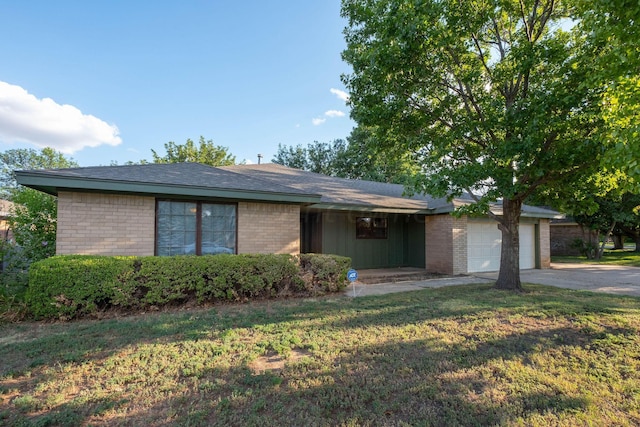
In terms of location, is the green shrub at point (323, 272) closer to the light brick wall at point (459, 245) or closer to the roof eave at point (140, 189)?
the roof eave at point (140, 189)

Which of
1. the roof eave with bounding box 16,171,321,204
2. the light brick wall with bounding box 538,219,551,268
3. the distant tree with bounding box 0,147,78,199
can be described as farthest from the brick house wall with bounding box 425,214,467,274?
the distant tree with bounding box 0,147,78,199

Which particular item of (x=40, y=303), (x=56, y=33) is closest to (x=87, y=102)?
(x=56, y=33)

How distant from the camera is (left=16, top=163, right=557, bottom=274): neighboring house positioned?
6820 mm

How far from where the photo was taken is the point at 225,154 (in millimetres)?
33938

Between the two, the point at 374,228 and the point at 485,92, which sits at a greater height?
the point at 485,92

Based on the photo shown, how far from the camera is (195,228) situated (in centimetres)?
798

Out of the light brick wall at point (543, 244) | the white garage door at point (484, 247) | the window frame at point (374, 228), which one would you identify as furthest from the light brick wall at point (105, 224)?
the light brick wall at point (543, 244)

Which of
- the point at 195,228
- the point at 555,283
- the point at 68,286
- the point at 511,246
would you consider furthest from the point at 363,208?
the point at 68,286

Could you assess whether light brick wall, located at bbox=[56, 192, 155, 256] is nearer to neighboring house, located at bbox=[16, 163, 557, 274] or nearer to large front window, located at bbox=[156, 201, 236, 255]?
neighboring house, located at bbox=[16, 163, 557, 274]

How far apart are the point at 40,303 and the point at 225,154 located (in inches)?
1186

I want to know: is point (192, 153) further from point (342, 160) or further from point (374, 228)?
point (374, 228)

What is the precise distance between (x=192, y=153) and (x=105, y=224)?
1057 inches

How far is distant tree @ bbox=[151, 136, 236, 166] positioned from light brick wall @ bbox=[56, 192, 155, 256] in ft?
84.1

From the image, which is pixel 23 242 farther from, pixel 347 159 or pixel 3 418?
pixel 347 159
